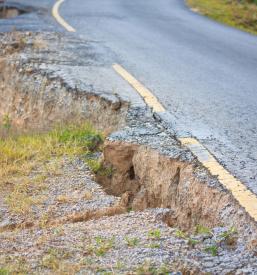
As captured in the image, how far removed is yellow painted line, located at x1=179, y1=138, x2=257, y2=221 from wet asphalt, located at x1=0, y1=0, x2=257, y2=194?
0.06m

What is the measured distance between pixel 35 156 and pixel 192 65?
135 inches

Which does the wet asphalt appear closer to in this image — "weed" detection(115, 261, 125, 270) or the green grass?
the green grass

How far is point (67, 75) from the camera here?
5984 millimetres

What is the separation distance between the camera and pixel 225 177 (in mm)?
3314

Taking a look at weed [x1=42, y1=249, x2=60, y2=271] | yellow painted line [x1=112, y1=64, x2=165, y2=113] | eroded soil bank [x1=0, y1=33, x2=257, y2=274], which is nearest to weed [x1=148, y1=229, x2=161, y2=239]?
eroded soil bank [x1=0, y1=33, x2=257, y2=274]

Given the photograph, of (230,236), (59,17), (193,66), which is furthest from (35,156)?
(59,17)

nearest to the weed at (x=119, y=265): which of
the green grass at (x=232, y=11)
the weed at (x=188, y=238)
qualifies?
the weed at (x=188, y=238)

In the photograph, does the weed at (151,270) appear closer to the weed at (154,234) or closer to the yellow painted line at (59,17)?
the weed at (154,234)

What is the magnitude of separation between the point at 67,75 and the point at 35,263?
3709 mm

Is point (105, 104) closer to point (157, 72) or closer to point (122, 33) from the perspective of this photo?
point (157, 72)

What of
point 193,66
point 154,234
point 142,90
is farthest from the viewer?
point 193,66

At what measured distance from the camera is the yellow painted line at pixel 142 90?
496 cm

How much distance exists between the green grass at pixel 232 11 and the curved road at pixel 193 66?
656 millimetres

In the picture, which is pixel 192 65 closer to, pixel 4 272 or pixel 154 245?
pixel 154 245
